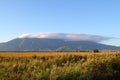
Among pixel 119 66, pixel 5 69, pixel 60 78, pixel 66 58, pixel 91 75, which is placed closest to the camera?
pixel 60 78

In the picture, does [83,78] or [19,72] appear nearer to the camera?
[83,78]

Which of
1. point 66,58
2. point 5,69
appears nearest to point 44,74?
point 5,69

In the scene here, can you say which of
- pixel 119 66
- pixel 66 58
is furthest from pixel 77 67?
pixel 66 58

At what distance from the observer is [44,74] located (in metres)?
21.1

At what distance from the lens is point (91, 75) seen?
22.1 m

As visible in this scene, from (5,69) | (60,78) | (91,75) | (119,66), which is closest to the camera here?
(60,78)

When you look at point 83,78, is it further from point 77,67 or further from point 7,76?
point 7,76

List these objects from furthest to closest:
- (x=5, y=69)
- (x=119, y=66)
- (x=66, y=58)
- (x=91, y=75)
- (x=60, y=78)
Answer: (x=66, y=58), (x=119, y=66), (x=5, y=69), (x=91, y=75), (x=60, y=78)

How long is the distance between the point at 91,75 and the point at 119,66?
4557 millimetres

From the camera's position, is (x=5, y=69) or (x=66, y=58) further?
(x=66, y=58)

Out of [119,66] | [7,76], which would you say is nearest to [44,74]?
[7,76]

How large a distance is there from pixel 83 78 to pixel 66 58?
35.5 feet

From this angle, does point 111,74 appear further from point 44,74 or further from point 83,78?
point 44,74

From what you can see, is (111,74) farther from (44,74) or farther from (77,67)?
(44,74)
